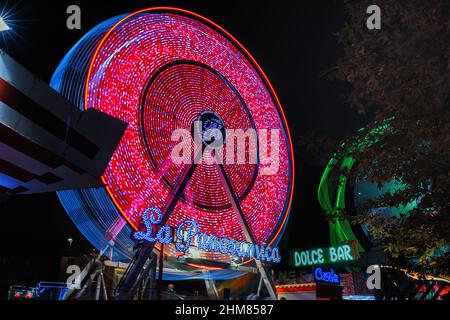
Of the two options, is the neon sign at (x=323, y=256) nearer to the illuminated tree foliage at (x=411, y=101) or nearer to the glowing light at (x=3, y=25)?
the illuminated tree foliage at (x=411, y=101)

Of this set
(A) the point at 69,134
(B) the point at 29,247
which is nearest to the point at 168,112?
(A) the point at 69,134

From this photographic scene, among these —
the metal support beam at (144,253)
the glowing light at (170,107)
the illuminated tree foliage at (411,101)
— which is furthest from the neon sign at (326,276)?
the illuminated tree foliage at (411,101)

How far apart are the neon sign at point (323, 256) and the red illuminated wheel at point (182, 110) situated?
21.3 ft

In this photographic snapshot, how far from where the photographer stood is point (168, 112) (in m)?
19.7

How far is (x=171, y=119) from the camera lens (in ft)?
65.0

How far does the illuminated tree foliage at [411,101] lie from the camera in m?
7.31

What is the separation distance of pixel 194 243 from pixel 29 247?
46695 millimetres

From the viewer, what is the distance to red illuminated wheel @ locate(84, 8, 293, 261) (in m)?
16.8

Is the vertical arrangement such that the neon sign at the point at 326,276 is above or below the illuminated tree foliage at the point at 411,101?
below

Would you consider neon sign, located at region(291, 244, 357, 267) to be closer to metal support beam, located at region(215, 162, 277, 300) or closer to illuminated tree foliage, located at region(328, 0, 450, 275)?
metal support beam, located at region(215, 162, 277, 300)

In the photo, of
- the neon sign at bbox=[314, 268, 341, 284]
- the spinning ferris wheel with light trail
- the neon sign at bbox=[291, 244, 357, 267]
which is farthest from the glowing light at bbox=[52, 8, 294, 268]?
the neon sign at bbox=[291, 244, 357, 267]

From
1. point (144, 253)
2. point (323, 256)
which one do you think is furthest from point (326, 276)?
point (144, 253)

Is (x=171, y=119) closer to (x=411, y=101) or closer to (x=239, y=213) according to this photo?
(x=239, y=213)
